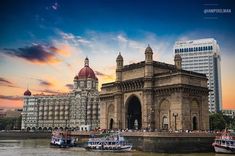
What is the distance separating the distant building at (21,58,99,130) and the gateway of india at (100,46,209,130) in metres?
21.5

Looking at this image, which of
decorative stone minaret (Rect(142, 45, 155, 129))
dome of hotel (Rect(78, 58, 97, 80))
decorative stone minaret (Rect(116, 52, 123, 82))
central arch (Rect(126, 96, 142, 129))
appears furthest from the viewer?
dome of hotel (Rect(78, 58, 97, 80))

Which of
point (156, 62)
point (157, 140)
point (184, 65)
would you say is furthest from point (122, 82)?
point (184, 65)

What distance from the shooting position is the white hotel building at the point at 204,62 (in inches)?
2217

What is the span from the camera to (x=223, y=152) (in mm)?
26766

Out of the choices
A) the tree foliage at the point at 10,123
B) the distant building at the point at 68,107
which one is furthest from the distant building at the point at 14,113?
the distant building at the point at 68,107

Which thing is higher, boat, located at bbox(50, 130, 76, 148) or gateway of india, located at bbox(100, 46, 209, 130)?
gateway of india, located at bbox(100, 46, 209, 130)

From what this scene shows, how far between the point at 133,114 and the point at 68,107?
1063 inches

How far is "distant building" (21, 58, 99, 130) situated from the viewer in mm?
60688

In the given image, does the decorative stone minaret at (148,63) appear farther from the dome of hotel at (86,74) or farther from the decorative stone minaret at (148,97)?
the dome of hotel at (86,74)

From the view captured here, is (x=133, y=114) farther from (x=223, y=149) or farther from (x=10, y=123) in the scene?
(x=10, y=123)

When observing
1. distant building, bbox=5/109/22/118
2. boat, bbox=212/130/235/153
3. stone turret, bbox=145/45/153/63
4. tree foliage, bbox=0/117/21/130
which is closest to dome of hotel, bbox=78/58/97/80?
tree foliage, bbox=0/117/21/130

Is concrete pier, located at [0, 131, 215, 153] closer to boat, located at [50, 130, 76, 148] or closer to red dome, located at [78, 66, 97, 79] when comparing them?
boat, located at [50, 130, 76, 148]

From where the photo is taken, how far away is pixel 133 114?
1511 inches

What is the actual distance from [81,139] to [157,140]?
12.8m
